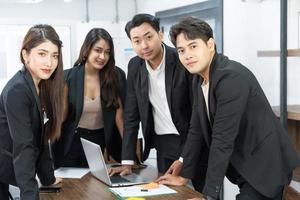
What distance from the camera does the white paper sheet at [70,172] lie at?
85.6 inches

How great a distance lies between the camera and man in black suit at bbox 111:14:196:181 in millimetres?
2197

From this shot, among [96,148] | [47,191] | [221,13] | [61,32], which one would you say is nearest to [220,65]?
[96,148]

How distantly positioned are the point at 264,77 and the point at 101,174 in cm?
169

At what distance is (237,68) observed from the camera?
5.16 feet

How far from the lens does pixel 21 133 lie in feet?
5.39

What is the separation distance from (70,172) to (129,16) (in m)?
3.16

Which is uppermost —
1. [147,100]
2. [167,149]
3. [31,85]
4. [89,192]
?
[31,85]

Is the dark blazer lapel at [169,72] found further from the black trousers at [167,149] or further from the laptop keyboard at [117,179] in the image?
the laptop keyboard at [117,179]

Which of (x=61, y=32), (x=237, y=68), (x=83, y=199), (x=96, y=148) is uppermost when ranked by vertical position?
(x=61, y=32)

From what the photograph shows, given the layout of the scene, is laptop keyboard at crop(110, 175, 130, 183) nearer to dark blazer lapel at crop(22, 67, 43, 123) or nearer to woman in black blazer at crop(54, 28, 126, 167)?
woman in black blazer at crop(54, 28, 126, 167)

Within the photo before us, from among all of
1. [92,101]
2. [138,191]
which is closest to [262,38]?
[92,101]

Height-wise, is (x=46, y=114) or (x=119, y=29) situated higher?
(x=119, y=29)

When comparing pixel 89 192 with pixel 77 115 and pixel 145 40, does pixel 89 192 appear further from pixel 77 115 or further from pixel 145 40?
pixel 145 40

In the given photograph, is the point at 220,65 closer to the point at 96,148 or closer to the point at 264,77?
the point at 96,148
